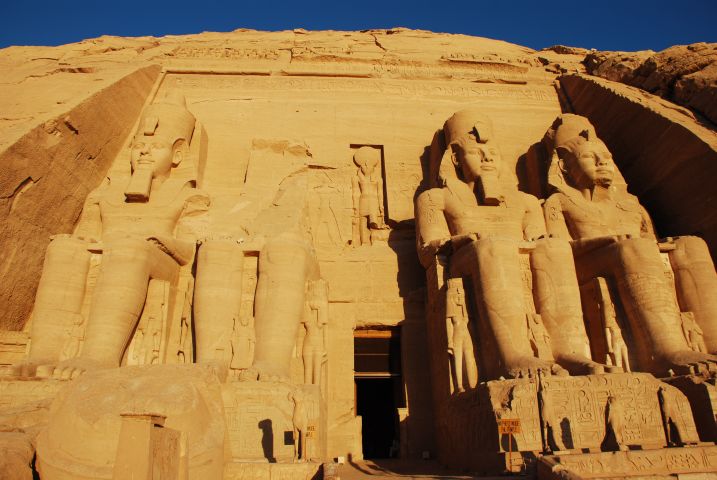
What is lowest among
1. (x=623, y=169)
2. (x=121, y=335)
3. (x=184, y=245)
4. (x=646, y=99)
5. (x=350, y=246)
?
(x=121, y=335)

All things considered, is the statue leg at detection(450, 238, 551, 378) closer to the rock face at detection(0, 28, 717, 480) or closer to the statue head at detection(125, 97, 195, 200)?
the rock face at detection(0, 28, 717, 480)

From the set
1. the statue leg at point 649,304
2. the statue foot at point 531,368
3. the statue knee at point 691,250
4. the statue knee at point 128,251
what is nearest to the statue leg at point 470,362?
the statue foot at point 531,368

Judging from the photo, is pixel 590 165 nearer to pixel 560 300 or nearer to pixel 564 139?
pixel 564 139

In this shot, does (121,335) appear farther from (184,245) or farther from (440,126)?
(440,126)

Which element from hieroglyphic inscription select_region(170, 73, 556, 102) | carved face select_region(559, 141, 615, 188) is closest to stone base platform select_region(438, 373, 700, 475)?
carved face select_region(559, 141, 615, 188)

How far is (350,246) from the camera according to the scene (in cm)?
668

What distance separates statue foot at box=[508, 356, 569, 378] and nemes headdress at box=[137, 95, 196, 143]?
4.11 meters

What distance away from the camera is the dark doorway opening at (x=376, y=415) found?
26.6 ft

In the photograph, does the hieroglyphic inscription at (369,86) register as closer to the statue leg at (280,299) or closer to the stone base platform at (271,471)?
the statue leg at (280,299)

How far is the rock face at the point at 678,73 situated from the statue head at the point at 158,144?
561cm

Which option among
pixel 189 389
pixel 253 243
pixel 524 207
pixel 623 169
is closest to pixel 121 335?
pixel 253 243

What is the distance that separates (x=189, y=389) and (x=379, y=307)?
10.9 ft

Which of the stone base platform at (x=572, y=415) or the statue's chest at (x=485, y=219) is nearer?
the stone base platform at (x=572, y=415)

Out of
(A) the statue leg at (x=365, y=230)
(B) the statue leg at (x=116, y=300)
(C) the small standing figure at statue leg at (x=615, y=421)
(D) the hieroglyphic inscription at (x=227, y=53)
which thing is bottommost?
(C) the small standing figure at statue leg at (x=615, y=421)
